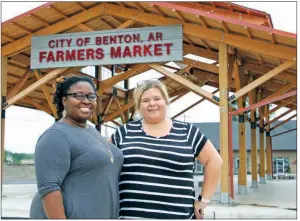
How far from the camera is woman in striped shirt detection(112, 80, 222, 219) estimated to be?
9.13 feet

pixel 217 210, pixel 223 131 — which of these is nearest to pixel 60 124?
pixel 217 210

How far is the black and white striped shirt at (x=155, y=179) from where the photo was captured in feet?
9.12

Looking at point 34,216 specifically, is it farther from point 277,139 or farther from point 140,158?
point 277,139

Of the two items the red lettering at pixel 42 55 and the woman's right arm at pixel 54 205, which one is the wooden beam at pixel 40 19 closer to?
the red lettering at pixel 42 55

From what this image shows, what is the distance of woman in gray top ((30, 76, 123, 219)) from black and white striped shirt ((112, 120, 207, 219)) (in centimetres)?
9

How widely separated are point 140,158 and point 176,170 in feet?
0.80

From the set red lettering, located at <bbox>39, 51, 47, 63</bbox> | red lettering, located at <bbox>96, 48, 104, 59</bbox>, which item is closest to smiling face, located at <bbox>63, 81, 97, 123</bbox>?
red lettering, located at <bbox>96, 48, 104, 59</bbox>

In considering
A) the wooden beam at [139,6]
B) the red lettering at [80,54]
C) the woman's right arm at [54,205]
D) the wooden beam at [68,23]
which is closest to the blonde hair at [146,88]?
the woman's right arm at [54,205]

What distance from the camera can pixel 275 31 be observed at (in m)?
8.73

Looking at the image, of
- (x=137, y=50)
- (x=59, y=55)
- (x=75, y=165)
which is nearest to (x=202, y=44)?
(x=137, y=50)

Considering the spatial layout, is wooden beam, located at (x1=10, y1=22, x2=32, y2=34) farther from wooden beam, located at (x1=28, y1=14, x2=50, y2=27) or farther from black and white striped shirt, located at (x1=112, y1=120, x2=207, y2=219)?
black and white striped shirt, located at (x1=112, y1=120, x2=207, y2=219)

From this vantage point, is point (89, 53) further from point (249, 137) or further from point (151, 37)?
point (249, 137)

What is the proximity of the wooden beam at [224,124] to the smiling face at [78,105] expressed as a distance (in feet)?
24.1

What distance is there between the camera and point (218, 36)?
33.2ft
